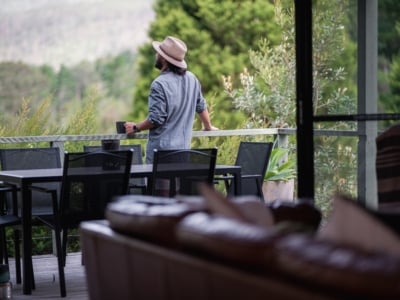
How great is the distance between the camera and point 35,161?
6.42m

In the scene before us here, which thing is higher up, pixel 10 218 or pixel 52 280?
pixel 10 218

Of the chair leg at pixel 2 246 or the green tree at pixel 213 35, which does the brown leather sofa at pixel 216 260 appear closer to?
the chair leg at pixel 2 246

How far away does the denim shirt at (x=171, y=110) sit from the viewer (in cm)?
641

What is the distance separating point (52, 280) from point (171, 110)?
142 centimetres

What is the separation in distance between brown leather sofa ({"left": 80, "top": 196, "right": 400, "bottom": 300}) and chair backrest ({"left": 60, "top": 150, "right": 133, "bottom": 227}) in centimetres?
229

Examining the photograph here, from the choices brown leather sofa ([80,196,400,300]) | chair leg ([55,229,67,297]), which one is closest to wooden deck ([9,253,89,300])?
chair leg ([55,229,67,297])

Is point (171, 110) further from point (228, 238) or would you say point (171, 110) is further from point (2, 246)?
point (228, 238)

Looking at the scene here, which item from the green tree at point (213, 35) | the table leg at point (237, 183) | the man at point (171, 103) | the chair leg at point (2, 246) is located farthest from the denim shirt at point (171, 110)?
the green tree at point (213, 35)

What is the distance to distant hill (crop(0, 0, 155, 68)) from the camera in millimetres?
20312

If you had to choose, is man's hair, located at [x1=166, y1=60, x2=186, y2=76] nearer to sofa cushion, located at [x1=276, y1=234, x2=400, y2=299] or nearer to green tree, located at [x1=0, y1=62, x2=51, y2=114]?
sofa cushion, located at [x1=276, y1=234, x2=400, y2=299]

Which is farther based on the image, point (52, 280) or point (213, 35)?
point (213, 35)

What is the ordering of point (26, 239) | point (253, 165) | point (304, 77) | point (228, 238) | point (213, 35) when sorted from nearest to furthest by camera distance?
1. point (228, 238)
2. point (304, 77)
3. point (26, 239)
4. point (253, 165)
5. point (213, 35)

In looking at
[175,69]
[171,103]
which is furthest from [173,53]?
[171,103]

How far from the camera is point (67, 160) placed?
536 cm
